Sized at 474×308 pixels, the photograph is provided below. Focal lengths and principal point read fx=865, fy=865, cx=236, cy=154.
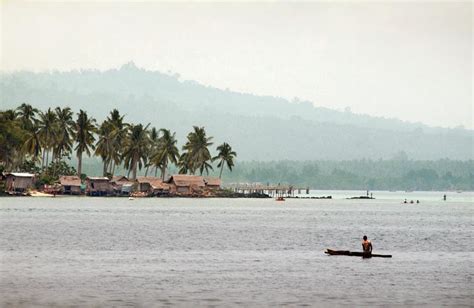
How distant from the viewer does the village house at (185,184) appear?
192250 mm

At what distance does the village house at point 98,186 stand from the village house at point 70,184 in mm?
4068

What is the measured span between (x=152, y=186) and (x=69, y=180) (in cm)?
2079

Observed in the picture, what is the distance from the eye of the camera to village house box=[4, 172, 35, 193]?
168 meters

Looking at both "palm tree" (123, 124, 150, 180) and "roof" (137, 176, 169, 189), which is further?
"roof" (137, 176, 169, 189)

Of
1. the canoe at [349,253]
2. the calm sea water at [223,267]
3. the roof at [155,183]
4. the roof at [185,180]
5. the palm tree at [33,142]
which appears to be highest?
the palm tree at [33,142]

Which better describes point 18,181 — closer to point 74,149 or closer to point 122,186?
point 74,149

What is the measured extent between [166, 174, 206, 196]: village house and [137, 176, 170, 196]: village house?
1512 millimetres

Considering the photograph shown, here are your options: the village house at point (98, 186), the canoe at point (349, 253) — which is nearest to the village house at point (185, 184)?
the village house at point (98, 186)

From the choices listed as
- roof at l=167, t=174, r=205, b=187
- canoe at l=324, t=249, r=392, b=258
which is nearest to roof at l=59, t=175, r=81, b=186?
roof at l=167, t=174, r=205, b=187

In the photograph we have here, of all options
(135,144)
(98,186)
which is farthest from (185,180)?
(98,186)

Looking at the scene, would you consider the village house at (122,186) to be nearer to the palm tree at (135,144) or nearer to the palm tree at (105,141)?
the palm tree at (135,144)

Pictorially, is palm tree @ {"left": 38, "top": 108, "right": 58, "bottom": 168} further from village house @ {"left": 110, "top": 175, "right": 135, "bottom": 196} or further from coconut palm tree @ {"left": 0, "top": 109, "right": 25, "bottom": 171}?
village house @ {"left": 110, "top": 175, "right": 135, "bottom": 196}

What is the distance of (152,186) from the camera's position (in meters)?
194

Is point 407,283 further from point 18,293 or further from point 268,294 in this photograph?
point 18,293
